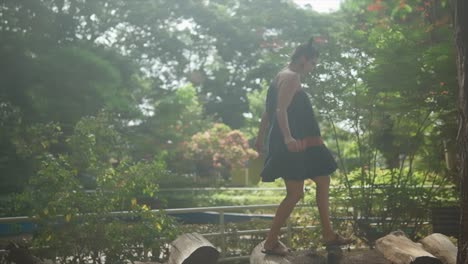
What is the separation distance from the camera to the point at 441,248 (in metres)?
5.60

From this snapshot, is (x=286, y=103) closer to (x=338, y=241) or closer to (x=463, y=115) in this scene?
(x=338, y=241)

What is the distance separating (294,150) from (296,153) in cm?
18

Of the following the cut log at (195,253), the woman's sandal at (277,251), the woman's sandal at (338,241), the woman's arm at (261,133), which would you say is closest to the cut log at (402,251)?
the woman's sandal at (338,241)

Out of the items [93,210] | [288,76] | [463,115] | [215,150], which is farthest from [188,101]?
[463,115]

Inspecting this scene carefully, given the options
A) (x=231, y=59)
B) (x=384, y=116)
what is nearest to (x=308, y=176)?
(x=384, y=116)

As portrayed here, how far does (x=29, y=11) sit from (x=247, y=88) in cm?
2240

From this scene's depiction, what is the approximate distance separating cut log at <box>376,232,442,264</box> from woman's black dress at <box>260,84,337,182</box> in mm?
1043

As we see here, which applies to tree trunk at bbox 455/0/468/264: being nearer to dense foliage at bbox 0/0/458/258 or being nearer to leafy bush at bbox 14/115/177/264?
dense foliage at bbox 0/0/458/258

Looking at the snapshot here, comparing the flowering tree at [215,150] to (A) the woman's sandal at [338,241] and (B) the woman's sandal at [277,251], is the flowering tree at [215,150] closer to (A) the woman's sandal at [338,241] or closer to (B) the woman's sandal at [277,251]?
(B) the woman's sandal at [277,251]

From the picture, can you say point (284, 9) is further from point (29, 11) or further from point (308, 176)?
point (308, 176)

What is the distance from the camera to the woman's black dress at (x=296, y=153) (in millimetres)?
4938

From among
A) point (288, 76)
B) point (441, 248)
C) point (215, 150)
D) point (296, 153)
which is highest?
point (215, 150)

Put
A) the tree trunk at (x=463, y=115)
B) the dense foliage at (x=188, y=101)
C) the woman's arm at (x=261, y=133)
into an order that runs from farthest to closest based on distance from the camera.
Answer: the dense foliage at (x=188, y=101) < the woman's arm at (x=261, y=133) < the tree trunk at (x=463, y=115)

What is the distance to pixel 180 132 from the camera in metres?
24.9
